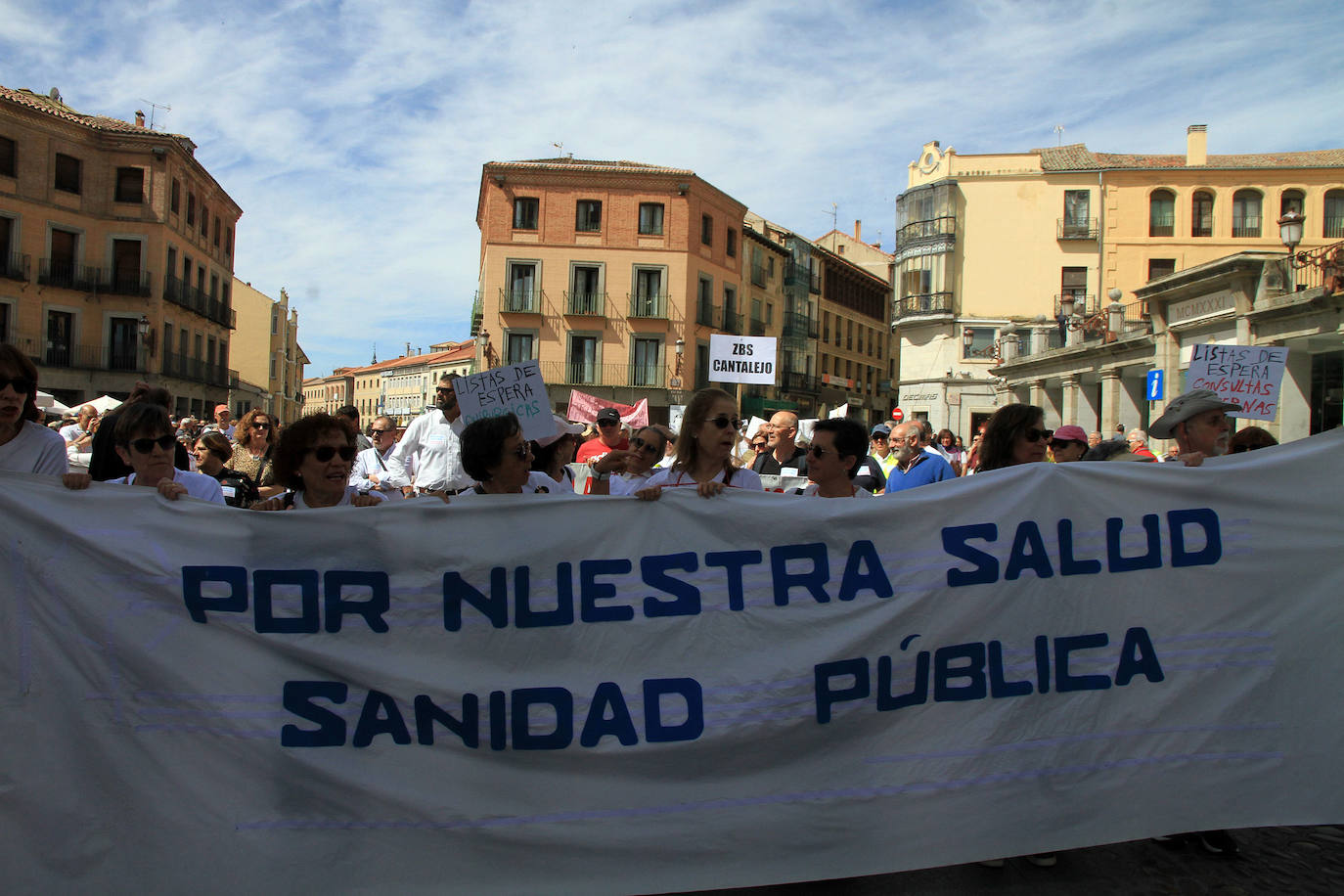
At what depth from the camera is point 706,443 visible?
3938 millimetres

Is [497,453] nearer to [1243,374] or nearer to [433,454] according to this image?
[433,454]

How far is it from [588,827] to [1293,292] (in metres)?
16.2

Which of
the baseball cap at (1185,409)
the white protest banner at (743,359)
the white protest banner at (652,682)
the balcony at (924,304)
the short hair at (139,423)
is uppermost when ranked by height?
the balcony at (924,304)

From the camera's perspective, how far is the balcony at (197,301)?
39.6 metres

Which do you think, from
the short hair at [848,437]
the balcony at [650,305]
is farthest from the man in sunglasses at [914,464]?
the balcony at [650,305]

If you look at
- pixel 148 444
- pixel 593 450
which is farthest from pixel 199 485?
pixel 593 450

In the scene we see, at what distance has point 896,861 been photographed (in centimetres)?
322

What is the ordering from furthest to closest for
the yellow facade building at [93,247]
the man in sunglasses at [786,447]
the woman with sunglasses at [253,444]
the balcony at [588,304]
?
the balcony at [588,304], the yellow facade building at [93,247], the man in sunglasses at [786,447], the woman with sunglasses at [253,444]

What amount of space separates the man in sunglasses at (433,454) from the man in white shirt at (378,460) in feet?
0.34

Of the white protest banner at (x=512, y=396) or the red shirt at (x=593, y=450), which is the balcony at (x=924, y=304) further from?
the white protest banner at (x=512, y=396)

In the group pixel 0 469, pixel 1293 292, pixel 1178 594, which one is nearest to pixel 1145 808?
pixel 1178 594

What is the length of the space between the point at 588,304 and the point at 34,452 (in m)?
37.4

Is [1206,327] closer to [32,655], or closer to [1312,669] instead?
[1312,669]

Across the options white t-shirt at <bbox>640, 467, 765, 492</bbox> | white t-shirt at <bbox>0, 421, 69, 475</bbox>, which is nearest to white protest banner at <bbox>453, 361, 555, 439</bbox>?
white t-shirt at <bbox>640, 467, 765, 492</bbox>
